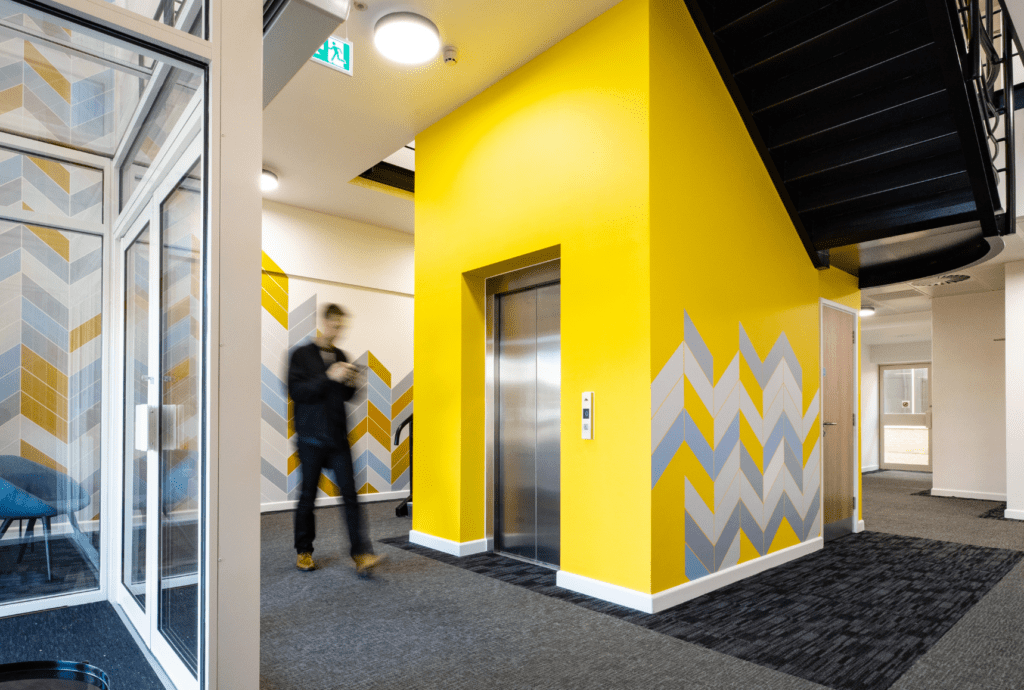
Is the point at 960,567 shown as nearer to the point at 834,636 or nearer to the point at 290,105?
the point at 834,636

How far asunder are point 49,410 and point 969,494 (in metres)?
10.1

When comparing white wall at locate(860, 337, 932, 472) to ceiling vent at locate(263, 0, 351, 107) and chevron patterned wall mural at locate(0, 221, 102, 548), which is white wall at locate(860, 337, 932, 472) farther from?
chevron patterned wall mural at locate(0, 221, 102, 548)

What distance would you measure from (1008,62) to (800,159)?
127cm

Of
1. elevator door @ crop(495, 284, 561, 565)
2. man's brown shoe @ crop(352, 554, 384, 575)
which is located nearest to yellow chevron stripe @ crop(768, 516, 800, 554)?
elevator door @ crop(495, 284, 561, 565)

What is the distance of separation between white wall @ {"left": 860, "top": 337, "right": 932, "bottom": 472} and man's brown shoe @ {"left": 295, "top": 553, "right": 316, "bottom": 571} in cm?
1152

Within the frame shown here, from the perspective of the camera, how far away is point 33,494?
2834 mm

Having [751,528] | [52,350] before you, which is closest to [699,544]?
[751,528]

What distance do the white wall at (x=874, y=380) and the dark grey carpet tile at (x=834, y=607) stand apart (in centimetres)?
804

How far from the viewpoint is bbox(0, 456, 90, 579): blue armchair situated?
106 inches

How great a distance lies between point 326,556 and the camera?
4617mm

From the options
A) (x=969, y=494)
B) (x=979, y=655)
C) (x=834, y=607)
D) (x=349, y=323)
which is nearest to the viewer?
(x=979, y=655)

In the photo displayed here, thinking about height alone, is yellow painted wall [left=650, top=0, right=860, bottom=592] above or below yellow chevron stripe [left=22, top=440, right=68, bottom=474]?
above

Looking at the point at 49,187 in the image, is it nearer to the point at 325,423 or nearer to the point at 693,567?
the point at 325,423

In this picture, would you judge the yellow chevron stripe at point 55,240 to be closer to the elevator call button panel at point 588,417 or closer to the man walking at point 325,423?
the man walking at point 325,423
